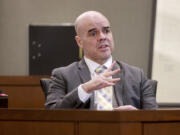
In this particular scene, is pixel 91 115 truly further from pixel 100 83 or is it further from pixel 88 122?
pixel 100 83

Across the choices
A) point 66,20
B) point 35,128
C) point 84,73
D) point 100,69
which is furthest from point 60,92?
point 66,20

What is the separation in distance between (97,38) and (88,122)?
3.43 feet

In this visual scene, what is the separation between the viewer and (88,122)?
183cm

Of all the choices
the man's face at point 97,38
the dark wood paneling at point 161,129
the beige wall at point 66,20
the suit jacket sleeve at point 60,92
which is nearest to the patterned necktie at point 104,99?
the suit jacket sleeve at point 60,92

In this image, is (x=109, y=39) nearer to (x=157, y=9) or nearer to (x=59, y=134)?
(x=59, y=134)

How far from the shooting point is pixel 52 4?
495 cm

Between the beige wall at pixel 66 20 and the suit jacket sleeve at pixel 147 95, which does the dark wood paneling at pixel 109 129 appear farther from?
the beige wall at pixel 66 20

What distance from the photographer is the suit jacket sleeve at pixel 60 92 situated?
2459mm

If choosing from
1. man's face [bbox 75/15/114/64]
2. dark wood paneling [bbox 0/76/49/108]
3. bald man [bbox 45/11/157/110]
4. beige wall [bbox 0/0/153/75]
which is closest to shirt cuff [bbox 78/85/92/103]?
bald man [bbox 45/11/157/110]

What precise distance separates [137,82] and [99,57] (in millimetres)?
321

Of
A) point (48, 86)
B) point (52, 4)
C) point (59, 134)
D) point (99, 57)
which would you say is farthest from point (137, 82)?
point (52, 4)

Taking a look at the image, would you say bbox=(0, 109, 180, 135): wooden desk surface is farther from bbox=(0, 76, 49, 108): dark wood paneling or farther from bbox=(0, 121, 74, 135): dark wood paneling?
bbox=(0, 76, 49, 108): dark wood paneling

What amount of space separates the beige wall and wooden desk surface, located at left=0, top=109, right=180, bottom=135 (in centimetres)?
308

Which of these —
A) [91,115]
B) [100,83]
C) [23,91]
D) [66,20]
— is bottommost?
[23,91]
